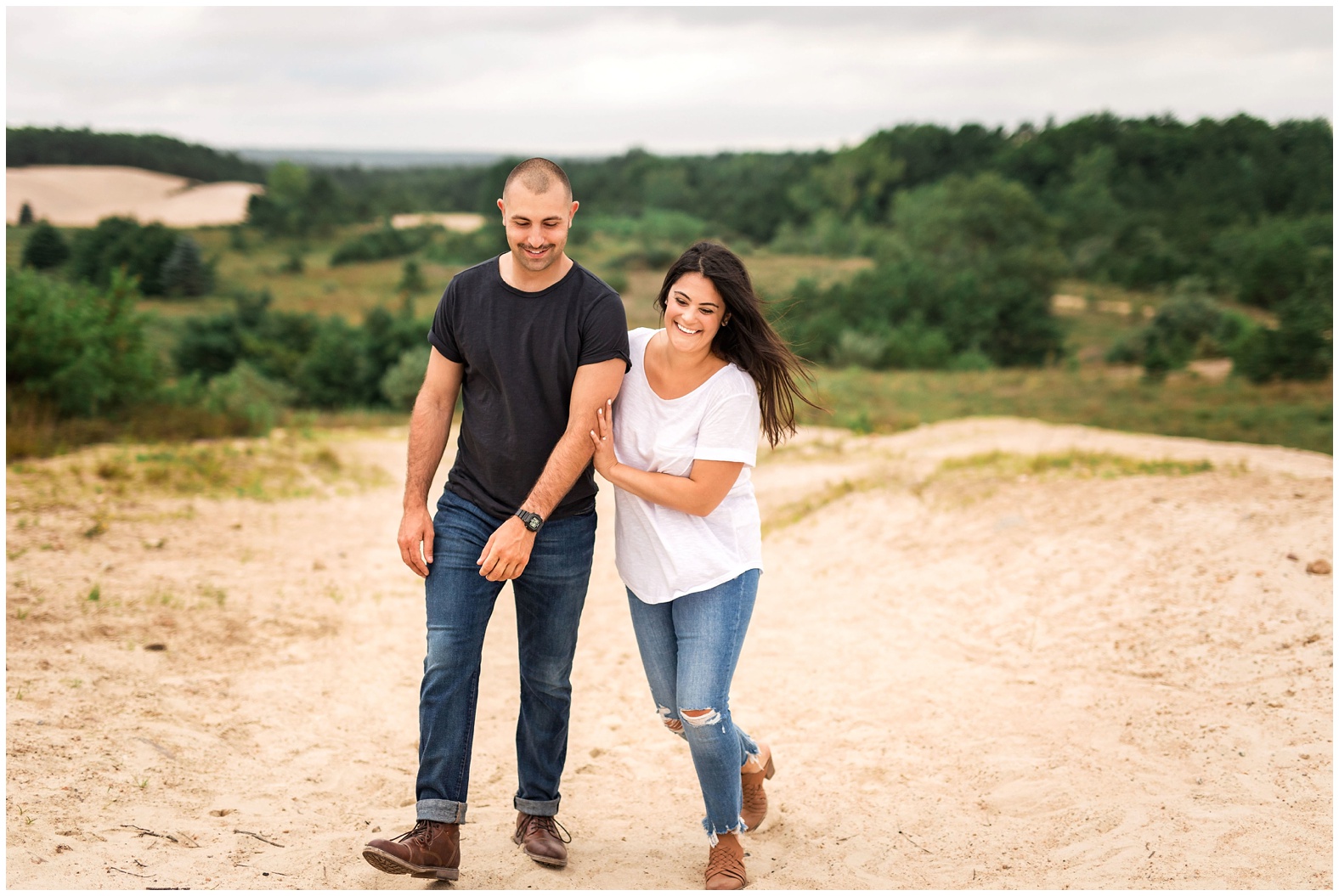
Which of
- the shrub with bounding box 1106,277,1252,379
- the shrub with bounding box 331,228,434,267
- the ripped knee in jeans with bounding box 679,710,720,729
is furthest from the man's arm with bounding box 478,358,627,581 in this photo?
the shrub with bounding box 331,228,434,267

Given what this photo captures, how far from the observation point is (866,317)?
4662 cm

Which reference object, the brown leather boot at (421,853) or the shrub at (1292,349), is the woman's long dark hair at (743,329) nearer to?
the brown leather boot at (421,853)

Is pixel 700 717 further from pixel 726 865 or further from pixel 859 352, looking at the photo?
pixel 859 352

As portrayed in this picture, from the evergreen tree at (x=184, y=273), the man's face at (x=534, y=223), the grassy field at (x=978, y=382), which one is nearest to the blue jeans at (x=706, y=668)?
the grassy field at (x=978, y=382)

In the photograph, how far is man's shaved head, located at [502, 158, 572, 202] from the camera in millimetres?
3090

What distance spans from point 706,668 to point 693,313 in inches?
42.1

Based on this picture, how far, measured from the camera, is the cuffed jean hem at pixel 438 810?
318cm

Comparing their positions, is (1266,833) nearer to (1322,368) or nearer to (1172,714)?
(1172,714)

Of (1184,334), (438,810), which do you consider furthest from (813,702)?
(1184,334)

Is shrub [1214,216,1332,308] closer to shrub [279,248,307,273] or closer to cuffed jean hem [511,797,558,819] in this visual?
cuffed jean hem [511,797,558,819]

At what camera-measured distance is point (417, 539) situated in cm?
327

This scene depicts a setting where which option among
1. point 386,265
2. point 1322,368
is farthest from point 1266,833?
point 386,265

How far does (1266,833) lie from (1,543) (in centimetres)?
711

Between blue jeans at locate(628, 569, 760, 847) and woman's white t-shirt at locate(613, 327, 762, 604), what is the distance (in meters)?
0.06
